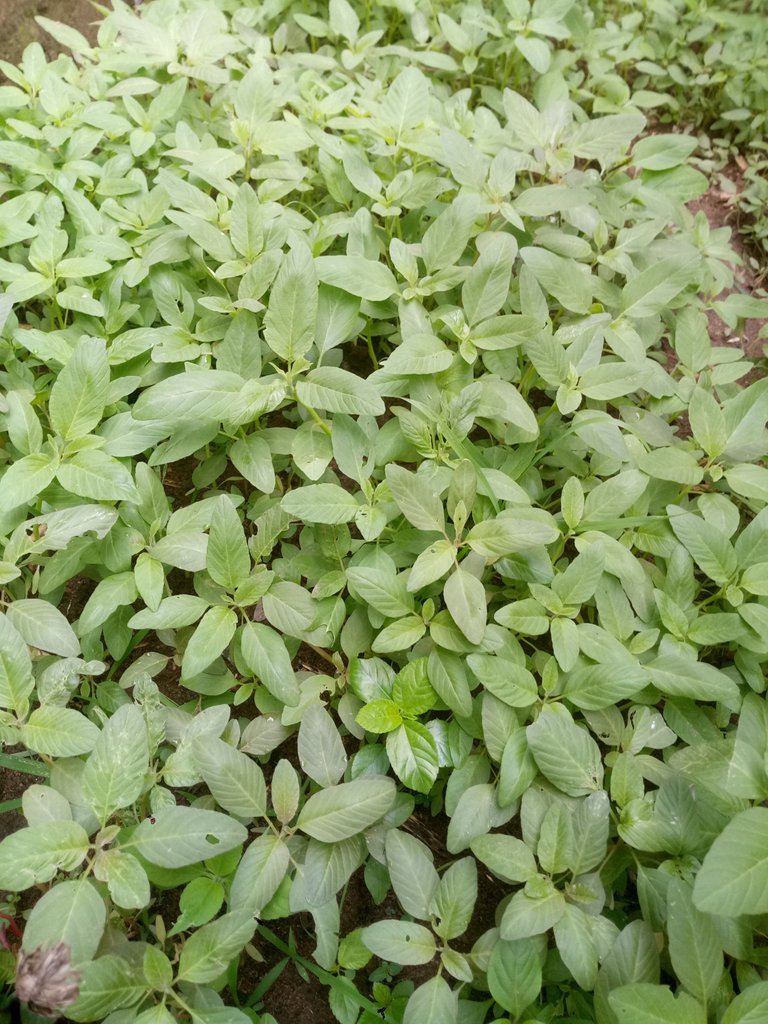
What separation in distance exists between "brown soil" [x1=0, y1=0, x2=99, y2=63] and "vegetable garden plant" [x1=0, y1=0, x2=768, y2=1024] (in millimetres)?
832

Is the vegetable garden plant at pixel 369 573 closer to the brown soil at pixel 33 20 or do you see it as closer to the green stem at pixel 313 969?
the green stem at pixel 313 969

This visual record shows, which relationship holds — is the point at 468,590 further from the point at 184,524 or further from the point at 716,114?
the point at 716,114

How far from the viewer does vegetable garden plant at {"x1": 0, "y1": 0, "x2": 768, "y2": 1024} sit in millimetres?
1262

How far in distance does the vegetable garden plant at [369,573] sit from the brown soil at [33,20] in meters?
0.83

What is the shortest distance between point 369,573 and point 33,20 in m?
2.86

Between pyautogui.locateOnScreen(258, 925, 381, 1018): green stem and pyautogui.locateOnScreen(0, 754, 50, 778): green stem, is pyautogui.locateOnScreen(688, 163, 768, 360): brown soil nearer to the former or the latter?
pyautogui.locateOnScreen(258, 925, 381, 1018): green stem

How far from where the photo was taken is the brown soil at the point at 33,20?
107 inches

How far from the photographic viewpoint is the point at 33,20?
2.77 m

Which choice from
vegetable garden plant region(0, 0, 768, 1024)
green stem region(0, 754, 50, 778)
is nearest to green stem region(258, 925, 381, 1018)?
vegetable garden plant region(0, 0, 768, 1024)

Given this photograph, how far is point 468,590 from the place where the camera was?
143cm

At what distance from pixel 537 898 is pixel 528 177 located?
213cm

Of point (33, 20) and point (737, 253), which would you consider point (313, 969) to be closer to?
point (737, 253)

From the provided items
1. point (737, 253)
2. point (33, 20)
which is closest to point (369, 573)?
point (737, 253)

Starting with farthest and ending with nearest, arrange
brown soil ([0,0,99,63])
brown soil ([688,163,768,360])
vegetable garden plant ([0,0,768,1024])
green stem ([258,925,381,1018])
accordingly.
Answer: brown soil ([0,0,99,63]) → brown soil ([688,163,768,360]) → green stem ([258,925,381,1018]) → vegetable garden plant ([0,0,768,1024])
